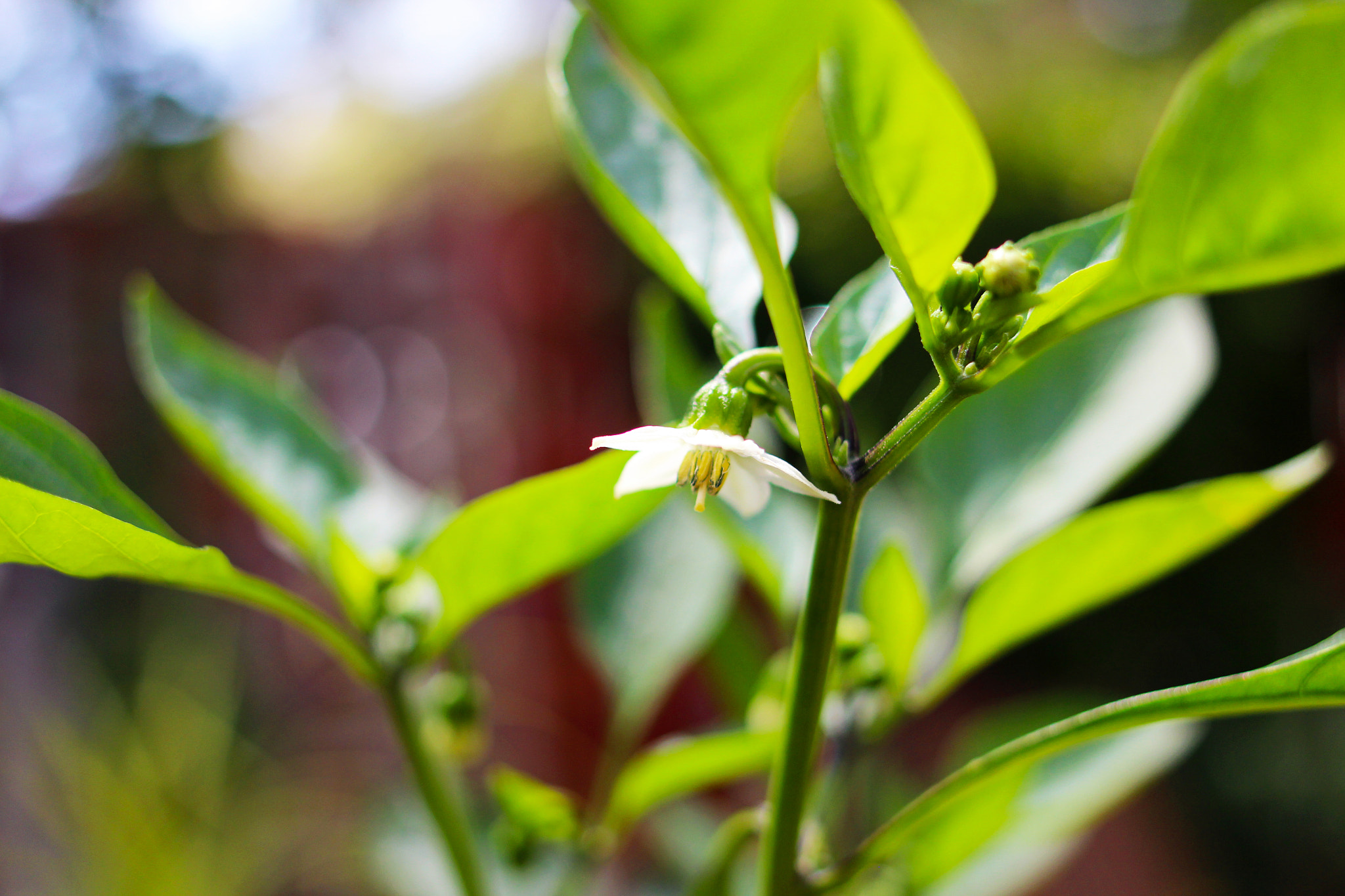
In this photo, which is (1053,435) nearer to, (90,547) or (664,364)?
(664,364)

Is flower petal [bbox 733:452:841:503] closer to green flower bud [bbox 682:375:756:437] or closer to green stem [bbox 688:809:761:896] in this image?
green flower bud [bbox 682:375:756:437]

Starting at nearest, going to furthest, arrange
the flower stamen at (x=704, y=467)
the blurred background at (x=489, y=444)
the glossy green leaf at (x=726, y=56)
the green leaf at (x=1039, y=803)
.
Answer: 1. the glossy green leaf at (x=726, y=56)
2. the flower stamen at (x=704, y=467)
3. the green leaf at (x=1039, y=803)
4. the blurred background at (x=489, y=444)

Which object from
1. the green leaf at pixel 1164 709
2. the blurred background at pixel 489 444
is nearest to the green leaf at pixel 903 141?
the green leaf at pixel 1164 709

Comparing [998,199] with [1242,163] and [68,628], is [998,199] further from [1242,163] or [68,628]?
[68,628]

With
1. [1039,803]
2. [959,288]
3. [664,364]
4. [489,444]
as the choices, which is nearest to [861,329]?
[959,288]

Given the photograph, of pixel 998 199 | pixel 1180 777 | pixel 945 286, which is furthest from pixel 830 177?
pixel 945 286

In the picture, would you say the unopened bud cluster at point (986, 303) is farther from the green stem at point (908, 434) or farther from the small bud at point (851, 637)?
the small bud at point (851, 637)

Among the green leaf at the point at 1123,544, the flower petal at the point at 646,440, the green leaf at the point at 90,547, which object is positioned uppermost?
the green leaf at the point at 90,547
